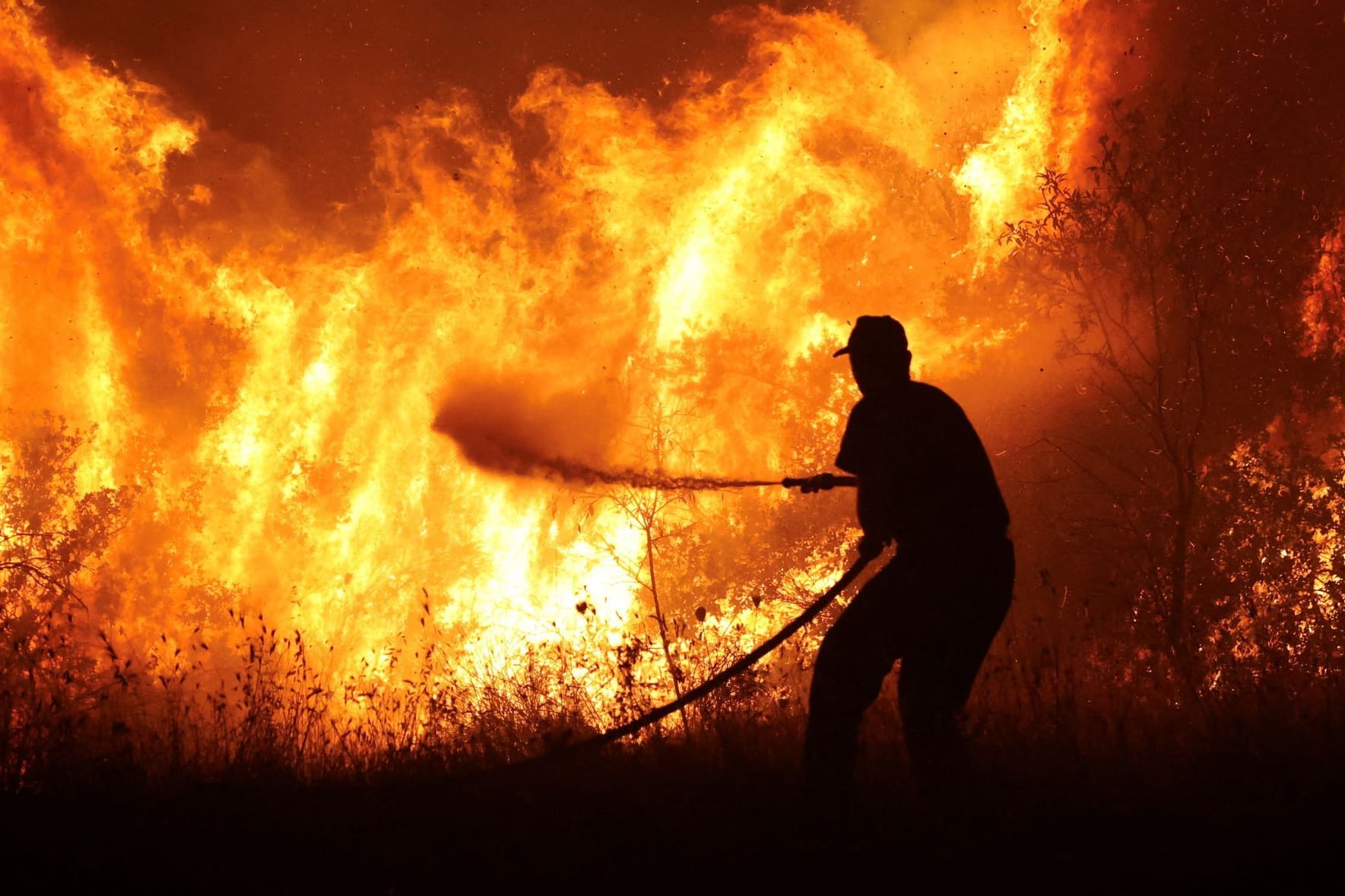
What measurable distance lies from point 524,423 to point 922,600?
15717 millimetres

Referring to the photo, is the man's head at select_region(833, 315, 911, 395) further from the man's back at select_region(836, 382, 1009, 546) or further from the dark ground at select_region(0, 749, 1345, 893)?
the dark ground at select_region(0, 749, 1345, 893)

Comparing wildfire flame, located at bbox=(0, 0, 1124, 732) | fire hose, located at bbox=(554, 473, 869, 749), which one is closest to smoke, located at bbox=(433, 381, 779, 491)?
wildfire flame, located at bbox=(0, 0, 1124, 732)

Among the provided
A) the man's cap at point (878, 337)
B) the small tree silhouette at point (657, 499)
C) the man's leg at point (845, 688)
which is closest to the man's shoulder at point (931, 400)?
the man's cap at point (878, 337)

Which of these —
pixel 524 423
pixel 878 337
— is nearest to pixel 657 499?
pixel 524 423

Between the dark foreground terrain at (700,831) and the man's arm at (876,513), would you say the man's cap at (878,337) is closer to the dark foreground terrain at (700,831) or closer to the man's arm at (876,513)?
the man's arm at (876,513)

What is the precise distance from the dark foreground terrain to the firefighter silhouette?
296 millimetres

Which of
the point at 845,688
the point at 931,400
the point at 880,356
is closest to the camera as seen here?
the point at 845,688

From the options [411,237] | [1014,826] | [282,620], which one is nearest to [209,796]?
[1014,826]

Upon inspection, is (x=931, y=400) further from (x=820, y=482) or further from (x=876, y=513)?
(x=820, y=482)

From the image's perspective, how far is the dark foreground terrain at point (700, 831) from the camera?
13.7 ft

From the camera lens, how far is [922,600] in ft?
15.2

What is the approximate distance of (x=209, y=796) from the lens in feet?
18.0

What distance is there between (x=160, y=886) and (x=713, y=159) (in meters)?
17.6

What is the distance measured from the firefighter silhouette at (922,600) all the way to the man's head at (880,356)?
0.19m
